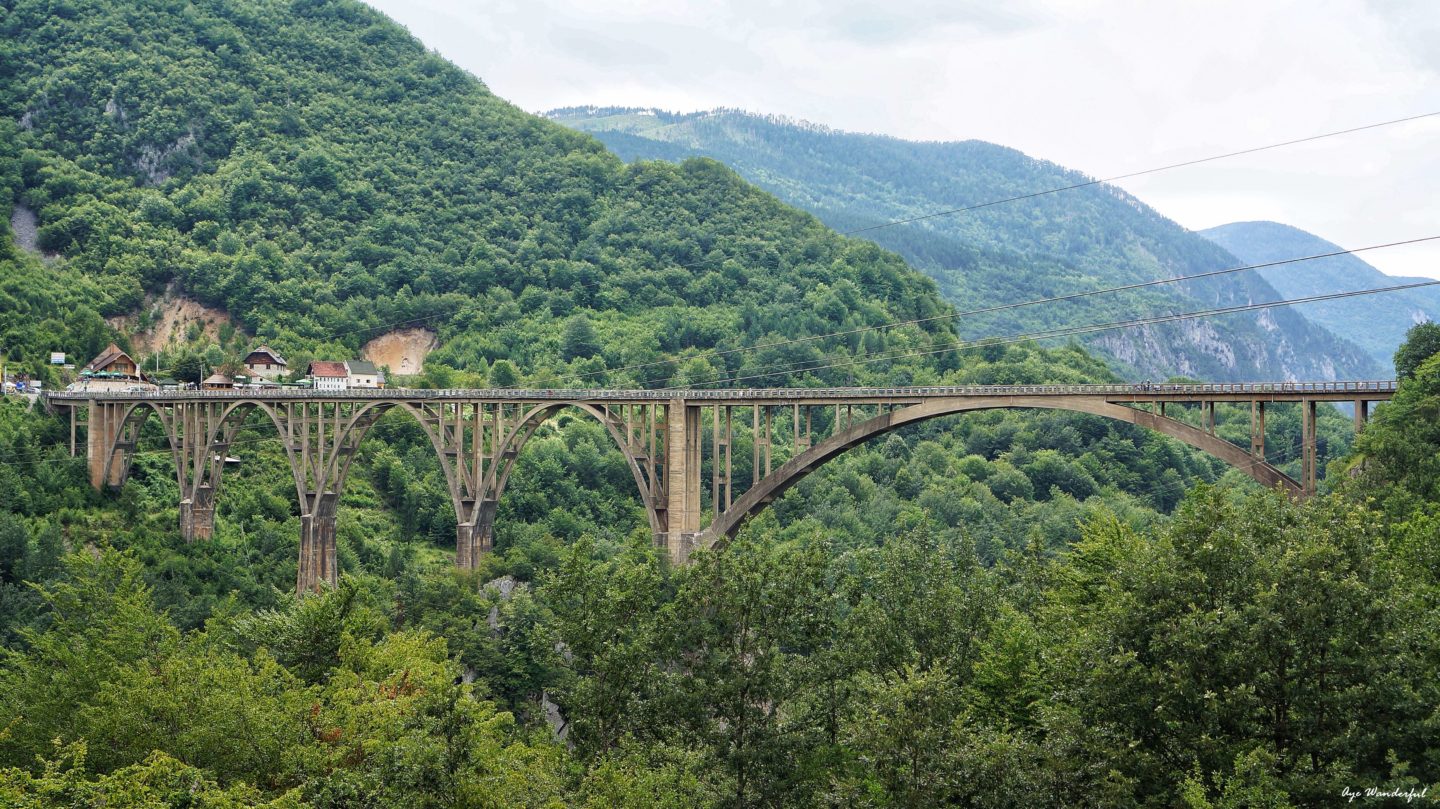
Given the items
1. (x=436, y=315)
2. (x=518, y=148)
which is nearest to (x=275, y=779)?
(x=436, y=315)

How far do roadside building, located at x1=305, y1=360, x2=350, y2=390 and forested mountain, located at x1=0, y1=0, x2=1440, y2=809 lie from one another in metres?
4.58

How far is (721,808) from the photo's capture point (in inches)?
1153

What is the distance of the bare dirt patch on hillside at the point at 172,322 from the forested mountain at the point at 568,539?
83cm

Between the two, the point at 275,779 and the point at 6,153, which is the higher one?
the point at 6,153

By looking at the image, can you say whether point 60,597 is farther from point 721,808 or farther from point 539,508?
point 539,508

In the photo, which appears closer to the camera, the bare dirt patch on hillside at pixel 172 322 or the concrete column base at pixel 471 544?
the concrete column base at pixel 471 544

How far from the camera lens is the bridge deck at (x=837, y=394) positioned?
136 feet

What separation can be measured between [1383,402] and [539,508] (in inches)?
1893

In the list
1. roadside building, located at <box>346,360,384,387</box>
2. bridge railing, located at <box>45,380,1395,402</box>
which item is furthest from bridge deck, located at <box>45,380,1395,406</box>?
roadside building, located at <box>346,360,384,387</box>

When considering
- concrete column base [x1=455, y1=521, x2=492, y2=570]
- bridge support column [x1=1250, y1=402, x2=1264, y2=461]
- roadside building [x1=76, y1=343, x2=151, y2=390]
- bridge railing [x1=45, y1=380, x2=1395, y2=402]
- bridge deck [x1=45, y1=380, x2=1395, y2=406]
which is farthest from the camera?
roadside building [x1=76, y1=343, x2=151, y2=390]

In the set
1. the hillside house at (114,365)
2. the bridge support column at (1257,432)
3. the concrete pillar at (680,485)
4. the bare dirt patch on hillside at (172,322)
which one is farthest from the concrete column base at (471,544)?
the bare dirt patch on hillside at (172,322)

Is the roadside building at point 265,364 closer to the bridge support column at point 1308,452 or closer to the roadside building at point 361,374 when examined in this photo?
the roadside building at point 361,374

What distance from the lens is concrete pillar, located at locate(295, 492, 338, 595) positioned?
64938 millimetres

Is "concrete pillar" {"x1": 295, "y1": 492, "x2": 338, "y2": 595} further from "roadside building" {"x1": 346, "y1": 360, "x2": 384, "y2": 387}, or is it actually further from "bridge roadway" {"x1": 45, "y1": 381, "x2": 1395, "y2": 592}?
"roadside building" {"x1": 346, "y1": 360, "x2": 384, "y2": 387}
